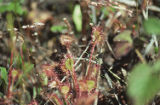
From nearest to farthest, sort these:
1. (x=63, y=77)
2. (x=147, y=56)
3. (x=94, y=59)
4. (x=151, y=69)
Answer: (x=151, y=69) < (x=63, y=77) < (x=94, y=59) < (x=147, y=56)

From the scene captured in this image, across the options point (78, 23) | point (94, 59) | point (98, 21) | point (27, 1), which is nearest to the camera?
point (94, 59)

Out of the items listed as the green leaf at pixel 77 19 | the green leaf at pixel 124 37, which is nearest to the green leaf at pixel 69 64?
the green leaf at pixel 124 37

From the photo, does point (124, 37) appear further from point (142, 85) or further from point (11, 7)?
point (11, 7)

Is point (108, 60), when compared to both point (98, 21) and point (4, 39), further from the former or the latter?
point (4, 39)

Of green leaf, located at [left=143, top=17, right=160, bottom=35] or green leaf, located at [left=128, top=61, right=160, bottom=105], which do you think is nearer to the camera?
green leaf, located at [left=128, top=61, right=160, bottom=105]

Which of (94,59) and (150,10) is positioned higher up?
(150,10)

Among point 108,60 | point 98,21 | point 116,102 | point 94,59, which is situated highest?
point 98,21

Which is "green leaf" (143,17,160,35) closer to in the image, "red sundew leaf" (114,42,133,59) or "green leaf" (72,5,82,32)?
"red sundew leaf" (114,42,133,59)

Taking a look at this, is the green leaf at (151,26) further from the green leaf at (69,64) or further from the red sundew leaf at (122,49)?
the red sundew leaf at (122,49)

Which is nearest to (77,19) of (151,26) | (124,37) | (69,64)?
(124,37)

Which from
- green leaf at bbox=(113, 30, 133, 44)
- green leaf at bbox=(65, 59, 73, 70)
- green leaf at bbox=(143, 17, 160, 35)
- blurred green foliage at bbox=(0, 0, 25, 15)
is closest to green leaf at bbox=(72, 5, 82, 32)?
blurred green foliage at bbox=(0, 0, 25, 15)

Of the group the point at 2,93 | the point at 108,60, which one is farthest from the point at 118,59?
the point at 2,93
